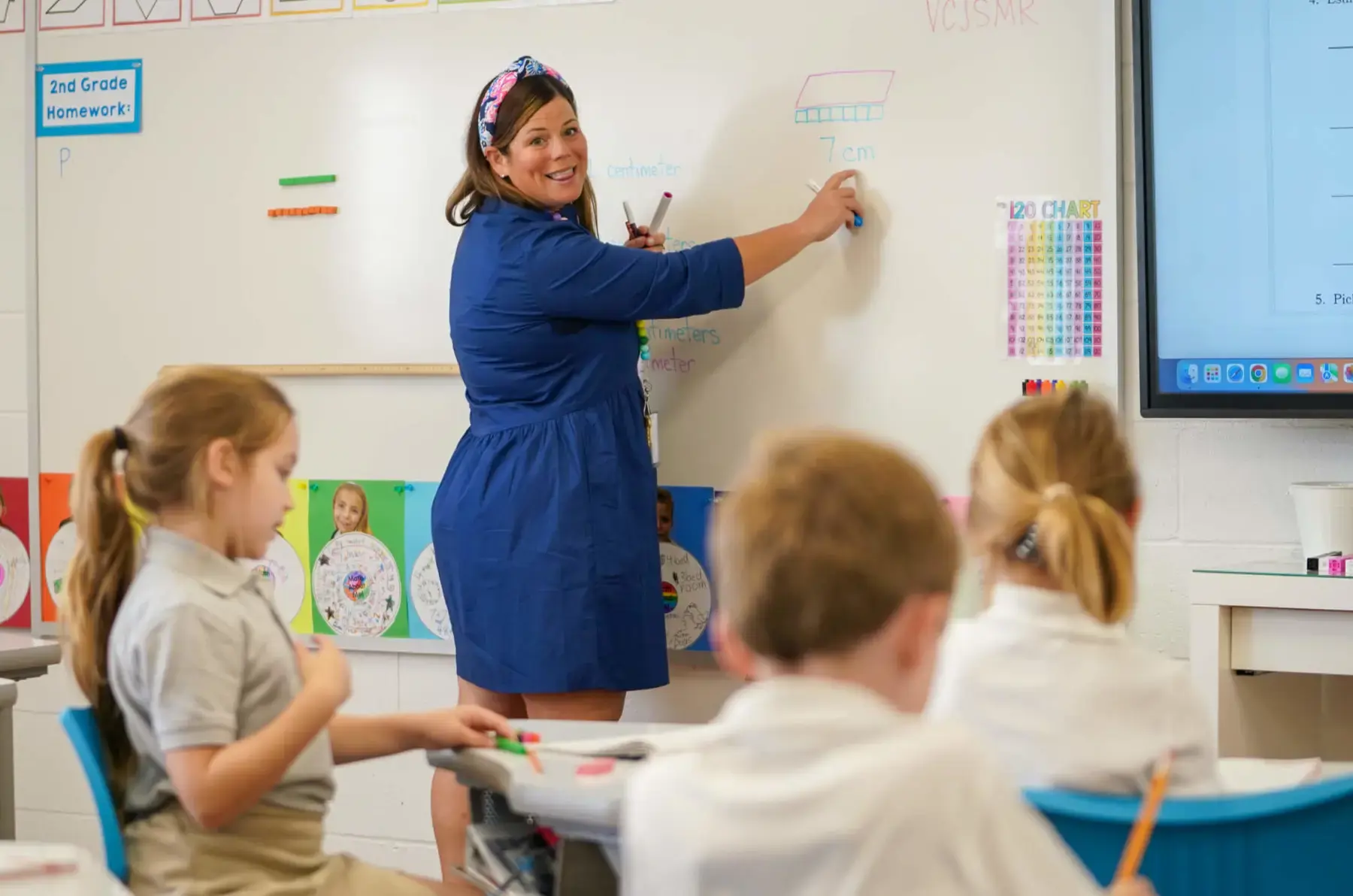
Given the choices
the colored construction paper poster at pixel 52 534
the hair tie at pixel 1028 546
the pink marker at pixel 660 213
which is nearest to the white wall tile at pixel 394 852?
the colored construction paper poster at pixel 52 534

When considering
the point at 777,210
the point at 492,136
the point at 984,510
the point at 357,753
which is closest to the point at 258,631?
the point at 357,753

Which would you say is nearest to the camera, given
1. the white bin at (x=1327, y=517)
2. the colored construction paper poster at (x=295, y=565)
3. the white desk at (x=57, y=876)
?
the white desk at (x=57, y=876)

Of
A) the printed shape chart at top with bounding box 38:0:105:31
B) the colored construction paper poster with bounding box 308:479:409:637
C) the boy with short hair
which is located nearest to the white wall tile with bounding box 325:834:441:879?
the colored construction paper poster with bounding box 308:479:409:637

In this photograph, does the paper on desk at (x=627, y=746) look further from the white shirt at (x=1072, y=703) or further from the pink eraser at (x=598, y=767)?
the white shirt at (x=1072, y=703)

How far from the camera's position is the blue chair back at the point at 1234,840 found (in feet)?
3.44

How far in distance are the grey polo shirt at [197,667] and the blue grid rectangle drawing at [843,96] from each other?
156 cm

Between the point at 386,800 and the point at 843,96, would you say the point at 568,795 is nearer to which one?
the point at 843,96

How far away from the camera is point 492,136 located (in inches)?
104

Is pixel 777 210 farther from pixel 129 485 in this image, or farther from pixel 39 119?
pixel 39 119

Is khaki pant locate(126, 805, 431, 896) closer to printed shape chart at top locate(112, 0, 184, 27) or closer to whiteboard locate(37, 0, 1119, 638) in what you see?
whiteboard locate(37, 0, 1119, 638)

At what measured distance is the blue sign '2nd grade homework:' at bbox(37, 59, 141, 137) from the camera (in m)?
3.29

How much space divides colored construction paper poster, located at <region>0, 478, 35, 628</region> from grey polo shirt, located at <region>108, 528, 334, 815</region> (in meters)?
2.06

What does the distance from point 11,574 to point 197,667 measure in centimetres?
223

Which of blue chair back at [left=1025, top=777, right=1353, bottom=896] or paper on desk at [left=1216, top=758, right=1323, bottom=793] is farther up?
blue chair back at [left=1025, top=777, right=1353, bottom=896]
